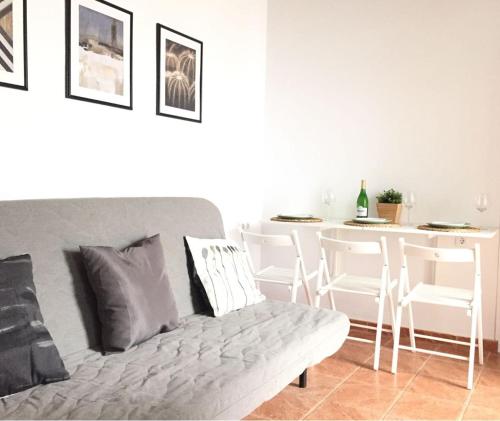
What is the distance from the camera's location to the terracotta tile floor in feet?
8.10

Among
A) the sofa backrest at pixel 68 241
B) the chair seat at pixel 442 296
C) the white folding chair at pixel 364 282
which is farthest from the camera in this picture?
the white folding chair at pixel 364 282

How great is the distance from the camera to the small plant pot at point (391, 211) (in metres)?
3.53

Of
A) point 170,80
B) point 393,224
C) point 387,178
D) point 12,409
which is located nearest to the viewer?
point 12,409

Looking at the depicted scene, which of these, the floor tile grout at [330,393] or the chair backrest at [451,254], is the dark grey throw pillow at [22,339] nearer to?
the floor tile grout at [330,393]

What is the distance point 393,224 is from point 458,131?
0.73 m

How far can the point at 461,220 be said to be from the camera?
3.52 m

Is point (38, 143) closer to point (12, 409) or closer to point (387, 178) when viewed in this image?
point (12, 409)

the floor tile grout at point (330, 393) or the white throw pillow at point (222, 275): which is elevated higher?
the white throw pillow at point (222, 275)

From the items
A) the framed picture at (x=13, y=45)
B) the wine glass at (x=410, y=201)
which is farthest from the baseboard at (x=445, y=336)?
the framed picture at (x=13, y=45)

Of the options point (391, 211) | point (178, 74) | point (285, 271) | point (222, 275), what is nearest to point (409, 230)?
point (391, 211)

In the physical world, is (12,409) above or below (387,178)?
below

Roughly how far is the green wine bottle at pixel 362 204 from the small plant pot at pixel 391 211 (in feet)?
0.37

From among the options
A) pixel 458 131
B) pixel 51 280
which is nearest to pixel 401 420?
pixel 51 280

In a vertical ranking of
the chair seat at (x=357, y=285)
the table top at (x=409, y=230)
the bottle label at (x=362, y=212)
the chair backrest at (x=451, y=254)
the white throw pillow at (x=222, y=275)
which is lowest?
the chair seat at (x=357, y=285)
